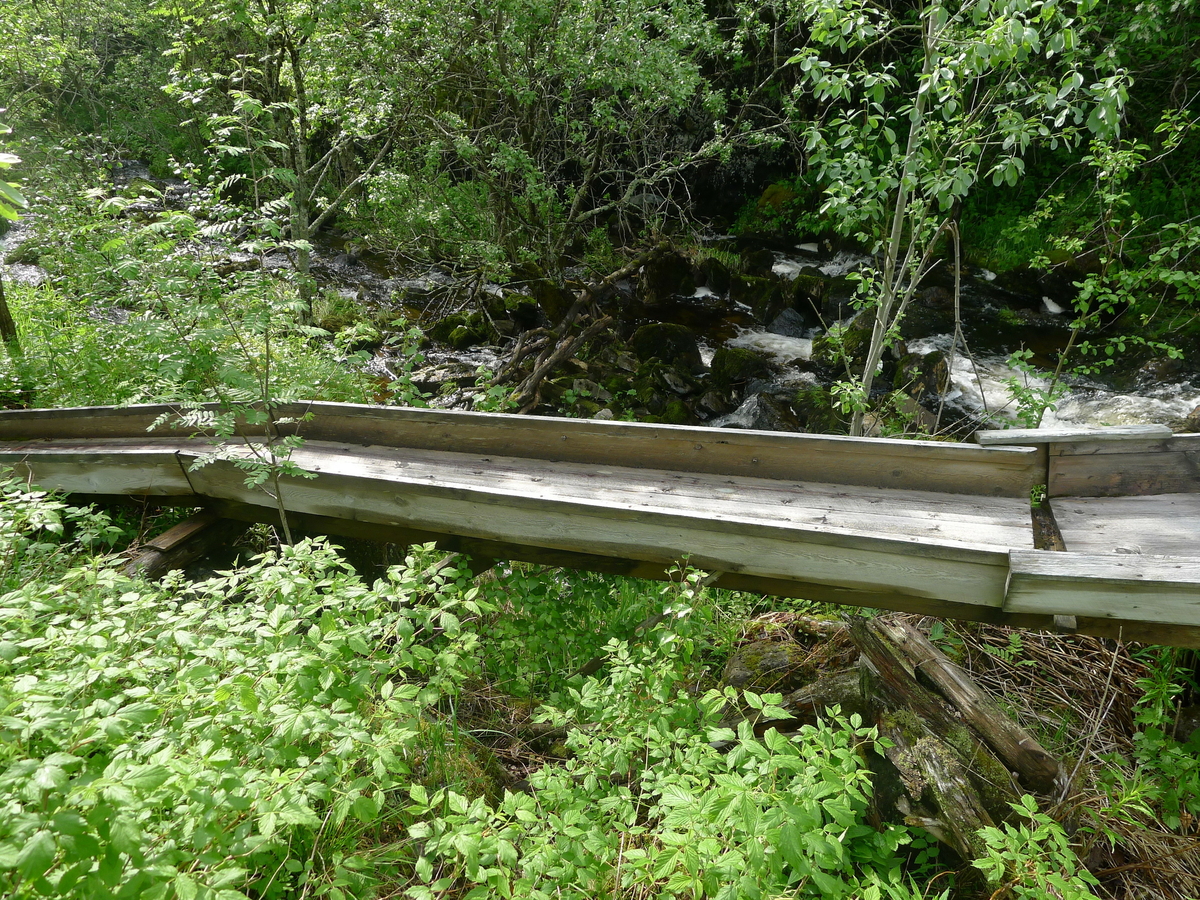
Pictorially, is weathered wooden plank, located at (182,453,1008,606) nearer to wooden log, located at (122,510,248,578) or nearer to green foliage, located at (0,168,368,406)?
wooden log, located at (122,510,248,578)

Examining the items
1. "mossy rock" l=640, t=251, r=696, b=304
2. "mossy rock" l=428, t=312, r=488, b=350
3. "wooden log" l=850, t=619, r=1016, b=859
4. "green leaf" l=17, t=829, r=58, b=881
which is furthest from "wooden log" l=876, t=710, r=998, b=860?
"mossy rock" l=640, t=251, r=696, b=304

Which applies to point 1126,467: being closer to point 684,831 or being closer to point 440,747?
point 684,831

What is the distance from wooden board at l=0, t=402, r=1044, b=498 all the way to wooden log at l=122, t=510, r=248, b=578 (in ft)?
2.42

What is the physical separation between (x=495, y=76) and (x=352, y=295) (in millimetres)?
4705

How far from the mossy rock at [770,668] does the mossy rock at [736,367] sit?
5133 millimetres

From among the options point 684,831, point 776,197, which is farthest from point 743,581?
point 776,197

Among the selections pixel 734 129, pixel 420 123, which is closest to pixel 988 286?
pixel 734 129

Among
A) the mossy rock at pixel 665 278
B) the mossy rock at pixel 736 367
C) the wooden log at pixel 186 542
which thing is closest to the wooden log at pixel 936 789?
the wooden log at pixel 186 542

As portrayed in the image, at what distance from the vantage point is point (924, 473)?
3.06 metres

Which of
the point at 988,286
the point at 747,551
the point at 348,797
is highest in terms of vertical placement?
the point at 348,797

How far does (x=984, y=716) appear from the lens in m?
2.50

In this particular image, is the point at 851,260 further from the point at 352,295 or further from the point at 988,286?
the point at 352,295

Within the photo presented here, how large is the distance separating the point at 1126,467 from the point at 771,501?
1463mm

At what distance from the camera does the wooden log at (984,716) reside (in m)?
2.33
